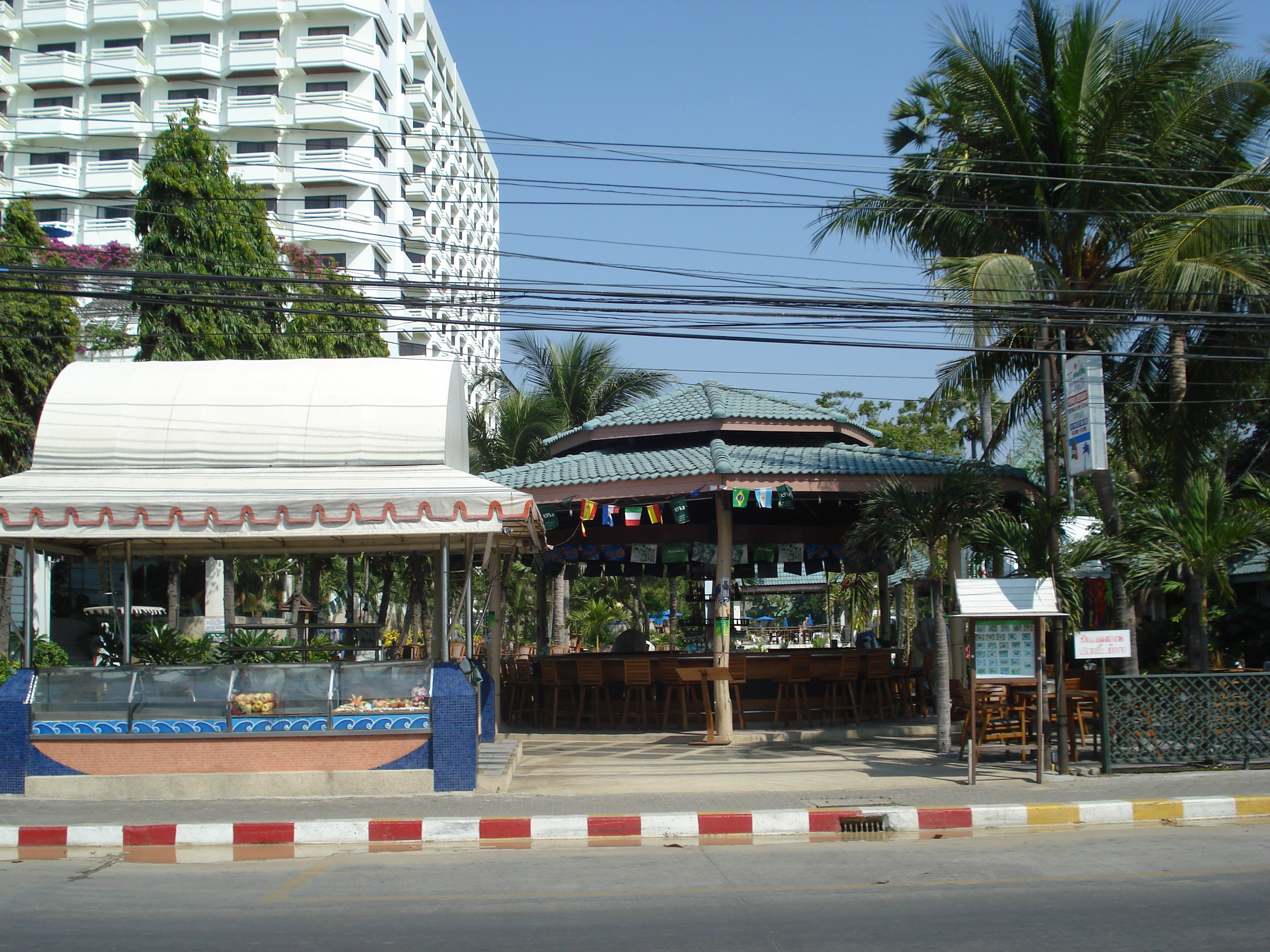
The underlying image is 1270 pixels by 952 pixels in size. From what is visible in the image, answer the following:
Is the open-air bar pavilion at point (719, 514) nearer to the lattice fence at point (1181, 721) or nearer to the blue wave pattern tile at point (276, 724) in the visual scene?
the lattice fence at point (1181, 721)

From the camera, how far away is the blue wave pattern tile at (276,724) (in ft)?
35.6

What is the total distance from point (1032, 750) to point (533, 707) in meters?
8.40

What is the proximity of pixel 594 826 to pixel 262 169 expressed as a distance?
54819mm

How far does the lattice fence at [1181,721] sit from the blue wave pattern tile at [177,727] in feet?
31.9

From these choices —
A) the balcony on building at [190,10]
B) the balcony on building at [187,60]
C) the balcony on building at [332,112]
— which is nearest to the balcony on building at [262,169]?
the balcony on building at [332,112]

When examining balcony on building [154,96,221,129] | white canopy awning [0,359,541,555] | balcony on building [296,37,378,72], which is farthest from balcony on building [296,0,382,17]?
white canopy awning [0,359,541,555]

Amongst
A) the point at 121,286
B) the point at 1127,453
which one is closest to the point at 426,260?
the point at 121,286

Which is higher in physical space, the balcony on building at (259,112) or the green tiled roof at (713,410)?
the balcony on building at (259,112)

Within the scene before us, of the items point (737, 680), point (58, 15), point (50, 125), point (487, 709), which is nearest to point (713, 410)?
point (737, 680)

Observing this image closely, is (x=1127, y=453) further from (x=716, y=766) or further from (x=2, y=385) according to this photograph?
(x=2, y=385)

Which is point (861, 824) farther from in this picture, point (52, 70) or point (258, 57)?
point (52, 70)

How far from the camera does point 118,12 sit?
56.9 meters

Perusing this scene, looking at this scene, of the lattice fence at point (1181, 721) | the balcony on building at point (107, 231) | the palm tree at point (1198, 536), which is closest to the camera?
the lattice fence at point (1181, 721)

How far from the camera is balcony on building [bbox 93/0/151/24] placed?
56844mm
